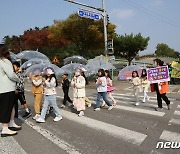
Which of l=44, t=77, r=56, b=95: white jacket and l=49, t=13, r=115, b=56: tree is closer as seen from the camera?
l=44, t=77, r=56, b=95: white jacket

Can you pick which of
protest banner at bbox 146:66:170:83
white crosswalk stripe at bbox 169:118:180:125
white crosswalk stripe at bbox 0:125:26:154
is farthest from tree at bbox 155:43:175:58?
white crosswalk stripe at bbox 0:125:26:154

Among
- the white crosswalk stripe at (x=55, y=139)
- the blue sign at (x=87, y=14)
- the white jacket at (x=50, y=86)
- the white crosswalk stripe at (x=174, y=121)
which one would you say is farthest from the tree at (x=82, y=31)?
the white crosswalk stripe at (x=55, y=139)

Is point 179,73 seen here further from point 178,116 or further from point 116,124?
point 116,124

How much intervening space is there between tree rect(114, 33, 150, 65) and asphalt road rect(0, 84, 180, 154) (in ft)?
104

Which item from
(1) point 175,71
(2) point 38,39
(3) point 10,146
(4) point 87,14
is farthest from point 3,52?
(2) point 38,39

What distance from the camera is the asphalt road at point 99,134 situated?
13.8 ft

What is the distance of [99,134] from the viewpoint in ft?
16.8

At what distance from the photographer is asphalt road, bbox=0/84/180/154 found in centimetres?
421

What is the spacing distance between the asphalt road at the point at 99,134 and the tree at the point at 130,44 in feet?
104

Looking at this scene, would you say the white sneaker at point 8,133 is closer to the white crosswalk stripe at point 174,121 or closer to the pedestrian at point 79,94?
the pedestrian at point 79,94

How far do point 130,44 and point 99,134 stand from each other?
34184 mm

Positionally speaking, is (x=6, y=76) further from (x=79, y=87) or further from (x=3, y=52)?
(x=79, y=87)

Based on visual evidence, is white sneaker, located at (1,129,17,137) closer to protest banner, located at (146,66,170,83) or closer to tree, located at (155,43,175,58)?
protest banner, located at (146,66,170,83)

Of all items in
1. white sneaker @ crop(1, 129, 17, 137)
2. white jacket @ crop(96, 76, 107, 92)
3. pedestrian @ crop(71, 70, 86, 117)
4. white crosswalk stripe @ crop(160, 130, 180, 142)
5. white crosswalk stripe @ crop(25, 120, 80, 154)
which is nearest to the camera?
white crosswalk stripe @ crop(25, 120, 80, 154)
